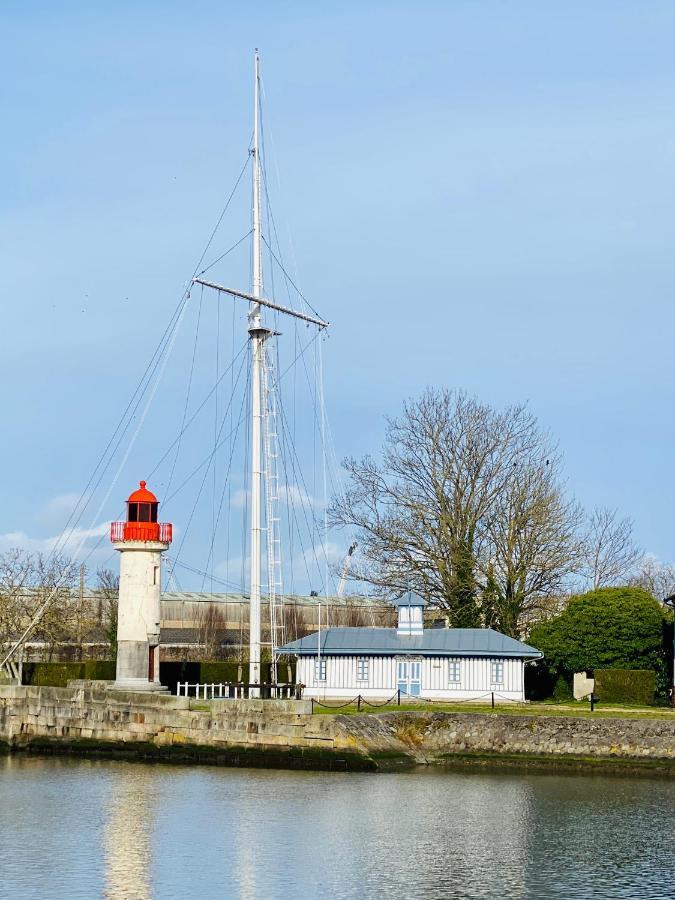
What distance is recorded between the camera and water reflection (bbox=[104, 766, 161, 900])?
24719mm

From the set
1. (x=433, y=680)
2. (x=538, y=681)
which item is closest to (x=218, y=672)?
(x=433, y=680)

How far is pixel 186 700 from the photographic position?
45.0 meters

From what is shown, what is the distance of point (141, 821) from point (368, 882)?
8161 millimetres

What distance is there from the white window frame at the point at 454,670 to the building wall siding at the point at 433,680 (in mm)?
38

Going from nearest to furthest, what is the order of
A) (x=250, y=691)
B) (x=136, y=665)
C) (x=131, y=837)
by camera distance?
1. (x=131, y=837)
2. (x=250, y=691)
3. (x=136, y=665)

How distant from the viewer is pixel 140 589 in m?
50.6

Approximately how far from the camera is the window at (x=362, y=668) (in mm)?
51250

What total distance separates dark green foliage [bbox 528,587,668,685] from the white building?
2.79 m

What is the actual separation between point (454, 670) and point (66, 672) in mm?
18234

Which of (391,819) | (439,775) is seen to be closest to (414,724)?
(439,775)

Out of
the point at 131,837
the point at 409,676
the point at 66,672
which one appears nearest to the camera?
the point at 131,837

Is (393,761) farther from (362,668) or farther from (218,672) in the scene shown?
(218,672)

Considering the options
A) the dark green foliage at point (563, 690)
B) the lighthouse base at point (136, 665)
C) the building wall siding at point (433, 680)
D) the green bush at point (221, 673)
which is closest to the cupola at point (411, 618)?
the building wall siding at point (433, 680)

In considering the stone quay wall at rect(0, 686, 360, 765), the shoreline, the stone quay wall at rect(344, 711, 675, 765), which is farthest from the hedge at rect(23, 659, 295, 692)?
the stone quay wall at rect(344, 711, 675, 765)
